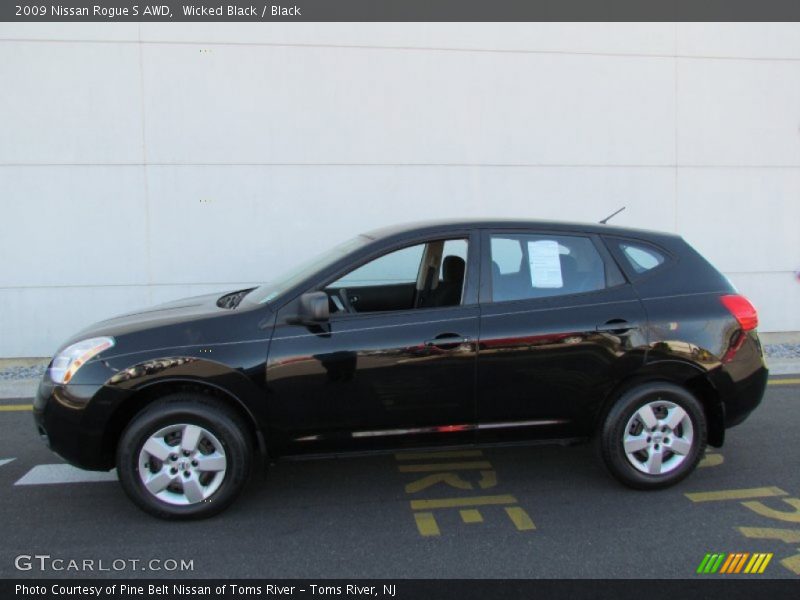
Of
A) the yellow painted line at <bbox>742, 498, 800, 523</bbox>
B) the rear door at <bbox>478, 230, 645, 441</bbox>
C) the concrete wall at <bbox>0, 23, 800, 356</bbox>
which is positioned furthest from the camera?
the concrete wall at <bbox>0, 23, 800, 356</bbox>

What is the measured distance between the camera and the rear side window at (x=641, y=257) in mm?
4047

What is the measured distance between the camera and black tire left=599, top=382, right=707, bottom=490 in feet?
12.8

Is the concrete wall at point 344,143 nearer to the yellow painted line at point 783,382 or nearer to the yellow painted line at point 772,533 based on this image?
the yellow painted line at point 783,382

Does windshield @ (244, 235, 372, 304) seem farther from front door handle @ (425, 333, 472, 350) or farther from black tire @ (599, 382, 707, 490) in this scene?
black tire @ (599, 382, 707, 490)

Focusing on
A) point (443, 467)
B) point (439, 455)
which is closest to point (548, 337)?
point (443, 467)

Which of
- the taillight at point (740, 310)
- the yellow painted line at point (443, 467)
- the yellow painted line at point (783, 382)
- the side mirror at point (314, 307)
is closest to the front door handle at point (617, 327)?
the taillight at point (740, 310)

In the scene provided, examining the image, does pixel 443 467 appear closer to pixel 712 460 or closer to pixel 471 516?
pixel 471 516

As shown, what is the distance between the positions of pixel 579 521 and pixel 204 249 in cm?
552

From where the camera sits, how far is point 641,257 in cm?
408

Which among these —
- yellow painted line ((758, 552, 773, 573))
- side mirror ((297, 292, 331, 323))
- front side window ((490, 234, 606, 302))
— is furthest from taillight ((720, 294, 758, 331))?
side mirror ((297, 292, 331, 323))

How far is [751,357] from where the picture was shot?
4.05m

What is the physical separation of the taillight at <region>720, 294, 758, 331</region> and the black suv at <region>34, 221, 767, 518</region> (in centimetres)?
1
